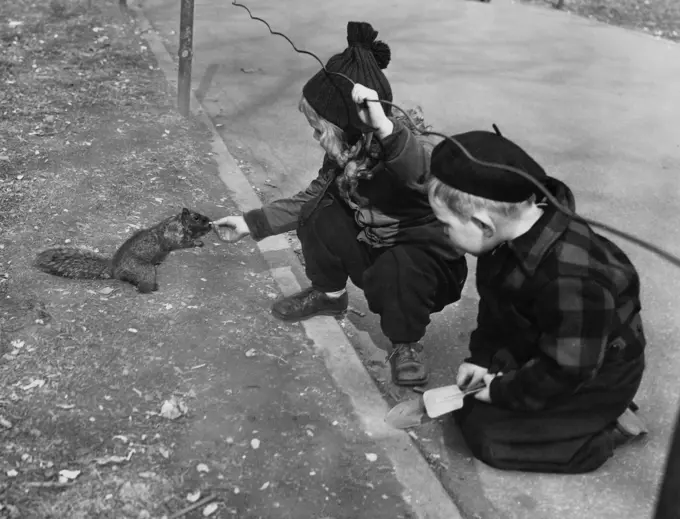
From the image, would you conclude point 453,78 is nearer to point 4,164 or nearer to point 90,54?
point 90,54

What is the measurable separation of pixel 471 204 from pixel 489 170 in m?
0.13

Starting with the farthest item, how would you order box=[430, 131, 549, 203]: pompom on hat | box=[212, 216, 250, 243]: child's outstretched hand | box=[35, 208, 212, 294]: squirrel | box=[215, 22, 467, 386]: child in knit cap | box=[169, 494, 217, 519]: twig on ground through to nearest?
box=[35, 208, 212, 294]: squirrel < box=[212, 216, 250, 243]: child's outstretched hand < box=[215, 22, 467, 386]: child in knit cap < box=[169, 494, 217, 519]: twig on ground < box=[430, 131, 549, 203]: pompom on hat

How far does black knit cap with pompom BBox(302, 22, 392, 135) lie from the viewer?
2.76 m

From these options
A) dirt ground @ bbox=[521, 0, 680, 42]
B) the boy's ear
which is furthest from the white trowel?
dirt ground @ bbox=[521, 0, 680, 42]

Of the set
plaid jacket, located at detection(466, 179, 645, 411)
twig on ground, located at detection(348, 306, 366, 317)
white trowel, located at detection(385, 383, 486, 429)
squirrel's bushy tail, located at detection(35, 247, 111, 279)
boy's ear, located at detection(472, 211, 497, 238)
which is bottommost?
twig on ground, located at detection(348, 306, 366, 317)

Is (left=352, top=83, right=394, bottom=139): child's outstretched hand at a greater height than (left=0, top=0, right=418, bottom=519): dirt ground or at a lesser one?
greater

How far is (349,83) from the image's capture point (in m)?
2.74

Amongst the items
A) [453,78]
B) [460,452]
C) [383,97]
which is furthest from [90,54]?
[460,452]

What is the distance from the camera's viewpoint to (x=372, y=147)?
2734 mm

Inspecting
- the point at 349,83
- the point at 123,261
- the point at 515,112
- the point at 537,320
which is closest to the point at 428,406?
the point at 537,320

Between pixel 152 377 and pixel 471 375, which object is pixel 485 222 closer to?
pixel 471 375

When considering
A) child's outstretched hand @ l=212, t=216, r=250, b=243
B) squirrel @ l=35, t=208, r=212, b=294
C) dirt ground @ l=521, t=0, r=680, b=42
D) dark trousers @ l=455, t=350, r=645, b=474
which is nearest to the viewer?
dark trousers @ l=455, t=350, r=645, b=474

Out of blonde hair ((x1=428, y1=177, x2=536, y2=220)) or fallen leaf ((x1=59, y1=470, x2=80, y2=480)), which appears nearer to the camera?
blonde hair ((x1=428, y1=177, x2=536, y2=220))

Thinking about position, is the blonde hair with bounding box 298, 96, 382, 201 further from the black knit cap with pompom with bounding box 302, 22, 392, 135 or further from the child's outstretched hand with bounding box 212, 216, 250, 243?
the child's outstretched hand with bounding box 212, 216, 250, 243
